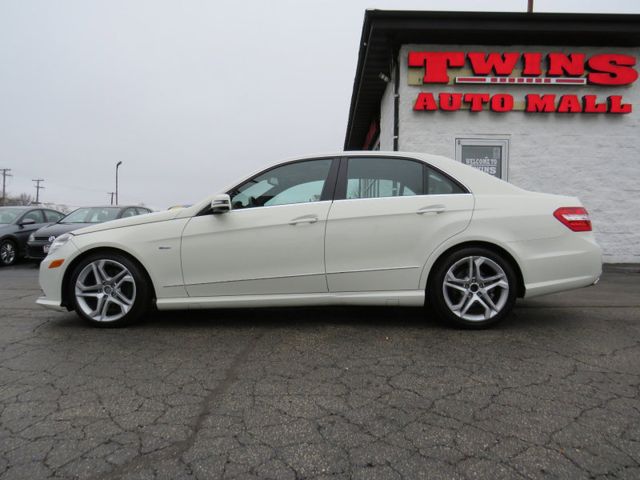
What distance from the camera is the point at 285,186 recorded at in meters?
3.94

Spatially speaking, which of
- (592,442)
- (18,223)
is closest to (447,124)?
(592,442)

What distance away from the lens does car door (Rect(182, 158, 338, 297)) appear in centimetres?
373

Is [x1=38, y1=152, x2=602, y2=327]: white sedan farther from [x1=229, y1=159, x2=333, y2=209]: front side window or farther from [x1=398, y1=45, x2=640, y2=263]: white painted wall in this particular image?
[x1=398, y1=45, x2=640, y2=263]: white painted wall

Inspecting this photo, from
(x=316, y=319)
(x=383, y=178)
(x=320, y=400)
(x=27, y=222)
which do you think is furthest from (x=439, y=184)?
(x=27, y=222)

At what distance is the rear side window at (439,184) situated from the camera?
12.7 ft

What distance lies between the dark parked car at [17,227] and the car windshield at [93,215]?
1.18 m

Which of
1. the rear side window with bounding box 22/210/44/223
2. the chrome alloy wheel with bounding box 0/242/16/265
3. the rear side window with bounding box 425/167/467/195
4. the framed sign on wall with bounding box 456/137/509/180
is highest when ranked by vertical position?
the framed sign on wall with bounding box 456/137/509/180

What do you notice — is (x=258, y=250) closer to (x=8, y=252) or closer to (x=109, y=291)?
(x=109, y=291)

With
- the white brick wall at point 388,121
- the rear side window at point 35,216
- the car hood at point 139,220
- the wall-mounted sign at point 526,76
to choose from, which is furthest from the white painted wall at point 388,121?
the rear side window at point 35,216

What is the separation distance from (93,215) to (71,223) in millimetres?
556

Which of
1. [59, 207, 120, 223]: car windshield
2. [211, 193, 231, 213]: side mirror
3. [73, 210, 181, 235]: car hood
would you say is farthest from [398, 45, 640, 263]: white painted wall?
[59, 207, 120, 223]: car windshield

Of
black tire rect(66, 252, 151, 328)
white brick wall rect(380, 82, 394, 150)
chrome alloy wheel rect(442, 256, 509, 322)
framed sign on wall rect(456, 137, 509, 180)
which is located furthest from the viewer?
white brick wall rect(380, 82, 394, 150)

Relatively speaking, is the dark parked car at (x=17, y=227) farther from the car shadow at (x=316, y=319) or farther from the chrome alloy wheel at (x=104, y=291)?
the chrome alloy wheel at (x=104, y=291)

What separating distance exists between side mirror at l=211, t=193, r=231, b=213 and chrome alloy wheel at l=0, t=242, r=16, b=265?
8632 millimetres
